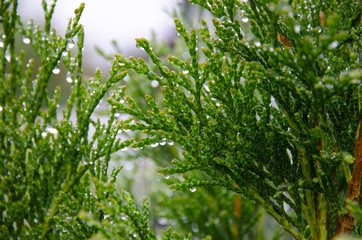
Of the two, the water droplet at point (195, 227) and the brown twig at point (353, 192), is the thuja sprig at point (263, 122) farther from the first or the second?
the water droplet at point (195, 227)

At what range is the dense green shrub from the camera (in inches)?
48.1

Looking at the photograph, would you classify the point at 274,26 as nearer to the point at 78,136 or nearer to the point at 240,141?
the point at 240,141

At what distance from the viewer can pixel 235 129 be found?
1.34 m

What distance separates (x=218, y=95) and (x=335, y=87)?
0.45 metres

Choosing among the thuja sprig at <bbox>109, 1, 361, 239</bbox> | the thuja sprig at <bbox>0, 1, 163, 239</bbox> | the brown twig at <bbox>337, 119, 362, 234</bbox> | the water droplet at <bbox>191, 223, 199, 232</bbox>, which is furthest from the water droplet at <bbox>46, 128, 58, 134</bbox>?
the water droplet at <bbox>191, 223, 199, 232</bbox>

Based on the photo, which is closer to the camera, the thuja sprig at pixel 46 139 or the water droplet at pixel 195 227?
the thuja sprig at pixel 46 139

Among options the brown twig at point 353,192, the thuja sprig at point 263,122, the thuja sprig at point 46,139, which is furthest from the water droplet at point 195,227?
the brown twig at point 353,192

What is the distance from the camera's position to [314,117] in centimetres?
122

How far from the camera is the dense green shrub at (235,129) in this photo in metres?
1.22

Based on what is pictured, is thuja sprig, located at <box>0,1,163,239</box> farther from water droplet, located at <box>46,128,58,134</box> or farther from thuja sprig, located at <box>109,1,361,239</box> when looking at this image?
thuja sprig, located at <box>109,1,361,239</box>

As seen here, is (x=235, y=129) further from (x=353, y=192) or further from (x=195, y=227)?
(x=195, y=227)

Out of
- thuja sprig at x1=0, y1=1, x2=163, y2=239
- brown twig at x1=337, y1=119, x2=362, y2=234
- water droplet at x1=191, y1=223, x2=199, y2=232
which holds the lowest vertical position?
brown twig at x1=337, y1=119, x2=362, y2=234

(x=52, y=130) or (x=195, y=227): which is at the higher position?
(x=52, y=130)

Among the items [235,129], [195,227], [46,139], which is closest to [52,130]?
[46,139]
